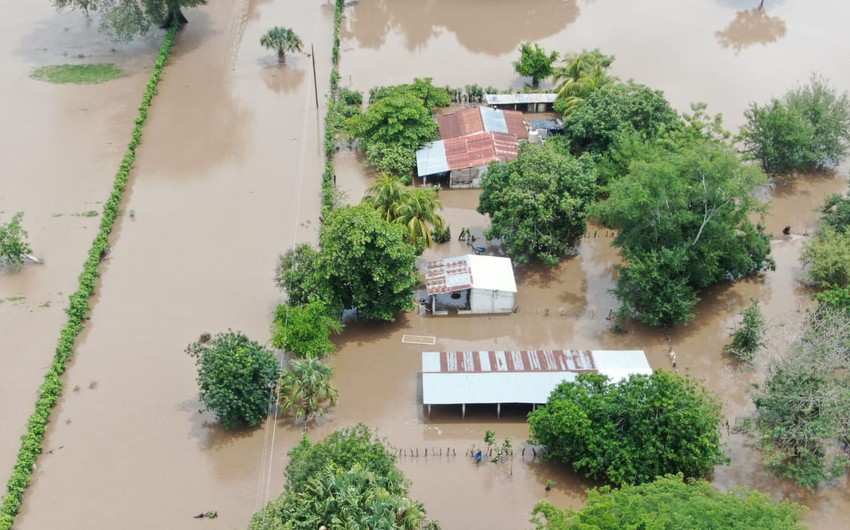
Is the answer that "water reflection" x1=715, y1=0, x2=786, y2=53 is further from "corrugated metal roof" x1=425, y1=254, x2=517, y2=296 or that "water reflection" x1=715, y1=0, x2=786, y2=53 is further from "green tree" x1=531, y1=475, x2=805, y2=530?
"green tree" x1=531, y1=475, x2=805, y2=530

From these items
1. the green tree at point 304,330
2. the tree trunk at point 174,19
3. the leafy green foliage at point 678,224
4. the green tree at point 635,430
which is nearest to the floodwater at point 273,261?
the tree trunk at point 174,19

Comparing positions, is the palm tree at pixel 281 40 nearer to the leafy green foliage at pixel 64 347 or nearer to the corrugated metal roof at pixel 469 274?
the leafy green foliage at pixel 64 347

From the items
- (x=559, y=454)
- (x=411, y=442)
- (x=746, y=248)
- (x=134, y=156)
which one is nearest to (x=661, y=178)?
(x=746, y=248)

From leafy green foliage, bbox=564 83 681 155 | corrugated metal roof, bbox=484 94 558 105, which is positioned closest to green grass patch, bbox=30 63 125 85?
corrugated metal roof, bbox=484 94 558 105

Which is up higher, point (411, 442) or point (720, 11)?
point (720, 11)

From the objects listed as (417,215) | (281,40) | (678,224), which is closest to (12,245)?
(417,215)

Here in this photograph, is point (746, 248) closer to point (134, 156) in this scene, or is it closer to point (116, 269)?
point (116, 269)

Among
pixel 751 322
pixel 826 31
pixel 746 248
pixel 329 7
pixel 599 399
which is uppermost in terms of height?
pixel 329 7
